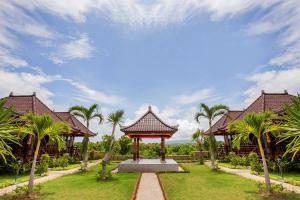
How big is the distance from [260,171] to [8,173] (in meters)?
17.5

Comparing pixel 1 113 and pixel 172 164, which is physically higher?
pixel 1 113

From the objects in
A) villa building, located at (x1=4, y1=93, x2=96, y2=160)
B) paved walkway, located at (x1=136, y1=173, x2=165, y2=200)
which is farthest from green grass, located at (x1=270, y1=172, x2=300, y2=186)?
villa building, located at (x1=4, y1=93, x2=96, y2=160)

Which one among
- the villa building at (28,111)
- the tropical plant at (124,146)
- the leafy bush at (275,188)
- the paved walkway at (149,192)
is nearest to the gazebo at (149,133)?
the villa building at (28,111)

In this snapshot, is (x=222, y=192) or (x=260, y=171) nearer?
(x=222, y=192)

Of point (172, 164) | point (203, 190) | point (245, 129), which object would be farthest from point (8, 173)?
point (245, 129)

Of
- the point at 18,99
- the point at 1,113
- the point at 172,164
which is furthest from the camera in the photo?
the point at 18,99

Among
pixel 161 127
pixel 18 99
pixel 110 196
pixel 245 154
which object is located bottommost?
pixel 110 196

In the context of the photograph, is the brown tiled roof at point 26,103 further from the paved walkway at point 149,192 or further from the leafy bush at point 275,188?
the leafy bush at point 275,188

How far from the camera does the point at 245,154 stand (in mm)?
23031

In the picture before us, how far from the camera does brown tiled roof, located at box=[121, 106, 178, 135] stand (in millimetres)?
18672

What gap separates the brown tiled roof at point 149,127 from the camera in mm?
18672

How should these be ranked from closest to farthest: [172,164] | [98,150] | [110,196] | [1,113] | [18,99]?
[1,113], [110,196], [172,164], [18,99], [98,150]

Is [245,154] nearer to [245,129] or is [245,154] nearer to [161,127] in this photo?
[161,127]

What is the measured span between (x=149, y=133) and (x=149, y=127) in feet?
1.88
